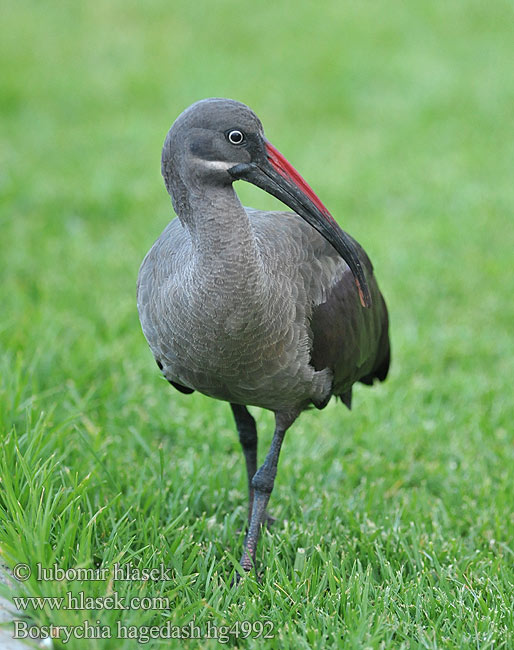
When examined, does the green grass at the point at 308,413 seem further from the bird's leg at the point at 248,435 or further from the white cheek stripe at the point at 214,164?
the white cheek stripe at the point at 214,164

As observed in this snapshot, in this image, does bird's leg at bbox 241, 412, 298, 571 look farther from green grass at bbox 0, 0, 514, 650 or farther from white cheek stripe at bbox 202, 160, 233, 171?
white cheek stripe at bbox 202, 160, 233, 171

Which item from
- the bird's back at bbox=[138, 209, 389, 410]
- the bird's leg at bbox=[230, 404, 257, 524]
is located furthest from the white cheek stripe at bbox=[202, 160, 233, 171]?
the bird's leg at bbox=[230, 404, 257, 524]

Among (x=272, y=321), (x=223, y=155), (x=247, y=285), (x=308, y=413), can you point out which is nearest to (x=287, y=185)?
(x=223, y=155)

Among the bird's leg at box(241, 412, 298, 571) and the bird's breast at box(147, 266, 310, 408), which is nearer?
the bird's breast at box(147, 266, 310, 408)

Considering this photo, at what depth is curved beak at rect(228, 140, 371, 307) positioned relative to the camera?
3.03 meters

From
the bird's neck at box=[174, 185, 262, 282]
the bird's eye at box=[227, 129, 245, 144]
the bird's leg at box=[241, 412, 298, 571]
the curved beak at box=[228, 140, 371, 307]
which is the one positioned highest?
the bird's eye at box=[227, 129, 245, 144]

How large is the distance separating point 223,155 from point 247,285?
18.5 inches

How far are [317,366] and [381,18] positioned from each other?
1082 cm

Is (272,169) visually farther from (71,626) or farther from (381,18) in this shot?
(381,18)

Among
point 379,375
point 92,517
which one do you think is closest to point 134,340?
point 379,375

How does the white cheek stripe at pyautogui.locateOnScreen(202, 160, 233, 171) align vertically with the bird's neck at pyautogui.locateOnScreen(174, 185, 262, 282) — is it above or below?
above

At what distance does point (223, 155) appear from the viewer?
9.70 feet

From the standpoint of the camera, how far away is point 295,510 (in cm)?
409

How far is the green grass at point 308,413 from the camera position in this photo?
3.25 m
